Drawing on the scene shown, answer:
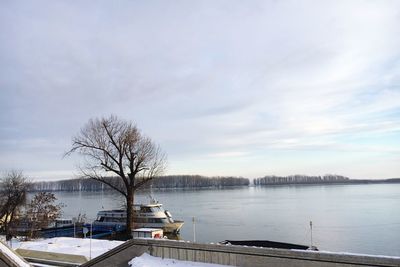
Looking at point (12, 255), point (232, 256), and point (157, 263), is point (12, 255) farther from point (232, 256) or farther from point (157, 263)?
point (232, 256)

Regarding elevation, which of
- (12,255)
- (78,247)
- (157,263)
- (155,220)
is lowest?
(155,220)

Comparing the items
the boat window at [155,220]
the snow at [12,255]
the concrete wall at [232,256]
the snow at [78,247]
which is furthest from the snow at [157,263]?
the boat window at [155,220]

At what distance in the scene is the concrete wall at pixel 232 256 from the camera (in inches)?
373

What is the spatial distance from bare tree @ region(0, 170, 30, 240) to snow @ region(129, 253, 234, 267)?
21.5m

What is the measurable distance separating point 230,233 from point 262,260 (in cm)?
3134

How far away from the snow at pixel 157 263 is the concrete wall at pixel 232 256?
0.13 metres

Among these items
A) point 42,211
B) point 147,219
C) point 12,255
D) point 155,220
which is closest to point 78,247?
point 12,255

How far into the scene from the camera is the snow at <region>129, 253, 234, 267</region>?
11.6 m

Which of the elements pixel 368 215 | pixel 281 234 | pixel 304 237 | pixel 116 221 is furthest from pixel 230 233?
pixel 368 215

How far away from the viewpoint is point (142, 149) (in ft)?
102

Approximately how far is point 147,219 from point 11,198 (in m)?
15.9

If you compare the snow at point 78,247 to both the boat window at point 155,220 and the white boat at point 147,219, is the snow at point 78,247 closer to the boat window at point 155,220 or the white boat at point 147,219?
the white boat at point 147,219

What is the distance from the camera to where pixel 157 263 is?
12039 millimetres

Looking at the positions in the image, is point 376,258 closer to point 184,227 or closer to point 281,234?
point 281,234
